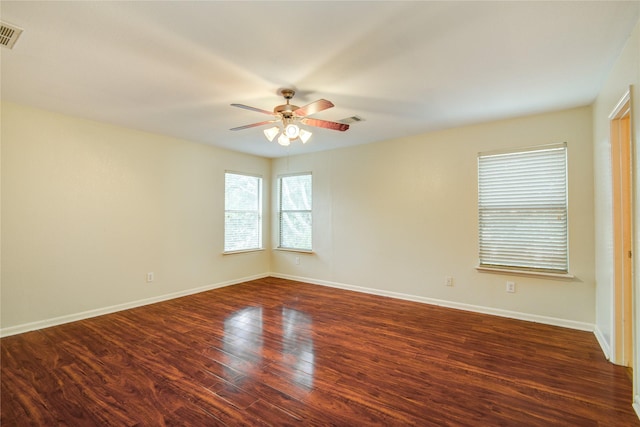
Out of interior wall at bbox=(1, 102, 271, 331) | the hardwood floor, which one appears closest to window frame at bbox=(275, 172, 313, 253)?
interior wall at bbox=(1, 102, 271, 331)

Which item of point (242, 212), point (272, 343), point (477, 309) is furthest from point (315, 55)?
point (242, 212)

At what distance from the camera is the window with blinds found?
3.38 meters

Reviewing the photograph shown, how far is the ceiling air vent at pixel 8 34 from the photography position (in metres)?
1.86

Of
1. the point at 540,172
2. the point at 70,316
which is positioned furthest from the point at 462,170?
the point at 70,316

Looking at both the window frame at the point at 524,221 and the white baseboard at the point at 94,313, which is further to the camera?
the window frame at the point at 524,221

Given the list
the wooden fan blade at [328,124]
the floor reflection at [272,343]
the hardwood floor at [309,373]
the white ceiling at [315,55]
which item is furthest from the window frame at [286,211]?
the wooden fan blade at [328,124]

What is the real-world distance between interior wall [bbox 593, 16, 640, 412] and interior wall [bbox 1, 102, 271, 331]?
508cm

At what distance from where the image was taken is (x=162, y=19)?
179 centimetres

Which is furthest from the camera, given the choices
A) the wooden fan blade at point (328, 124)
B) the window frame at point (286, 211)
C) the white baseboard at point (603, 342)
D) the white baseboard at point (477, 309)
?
the window frame at point (286, 211)

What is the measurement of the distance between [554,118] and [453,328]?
9.06 feet

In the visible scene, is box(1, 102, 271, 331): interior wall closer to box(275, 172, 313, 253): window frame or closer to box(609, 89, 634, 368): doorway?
box(275, 172, 313, 253): window frame

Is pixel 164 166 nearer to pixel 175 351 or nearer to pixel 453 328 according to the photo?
pixel 175 351

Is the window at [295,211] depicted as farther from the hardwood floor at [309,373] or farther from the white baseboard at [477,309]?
the hardwood floor at [309,373]

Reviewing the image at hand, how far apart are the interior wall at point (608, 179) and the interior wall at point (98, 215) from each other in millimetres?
5081
